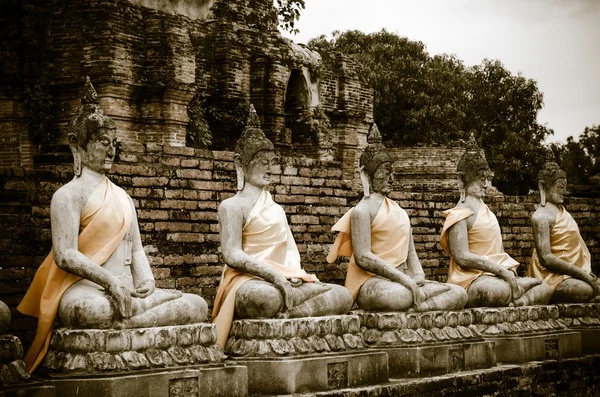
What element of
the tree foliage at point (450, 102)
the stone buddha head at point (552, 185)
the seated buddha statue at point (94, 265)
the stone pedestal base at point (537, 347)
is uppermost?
the tree foliage at point (450, 102)

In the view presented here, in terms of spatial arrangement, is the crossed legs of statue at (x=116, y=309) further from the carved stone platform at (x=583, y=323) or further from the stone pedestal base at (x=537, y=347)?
the carved stone platform at (x=583, y=323)

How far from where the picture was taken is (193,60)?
1327 centimetres

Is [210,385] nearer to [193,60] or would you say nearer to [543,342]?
[543,342]

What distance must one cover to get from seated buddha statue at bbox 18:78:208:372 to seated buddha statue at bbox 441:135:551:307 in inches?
135

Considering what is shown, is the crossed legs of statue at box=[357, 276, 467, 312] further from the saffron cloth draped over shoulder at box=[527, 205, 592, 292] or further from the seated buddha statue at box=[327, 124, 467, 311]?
the saffron cloth draped over shoulder at box=[527, 205, 592, 292]

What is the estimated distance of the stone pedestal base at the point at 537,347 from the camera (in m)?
9.71

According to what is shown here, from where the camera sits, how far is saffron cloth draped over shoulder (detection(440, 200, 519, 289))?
32.3ft

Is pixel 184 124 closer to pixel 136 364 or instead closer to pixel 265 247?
pixel 265 247

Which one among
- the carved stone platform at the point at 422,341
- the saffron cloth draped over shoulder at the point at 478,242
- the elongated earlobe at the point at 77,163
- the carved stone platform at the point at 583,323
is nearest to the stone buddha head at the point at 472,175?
the saffron cloth draped over shoulder at the point at 478,242

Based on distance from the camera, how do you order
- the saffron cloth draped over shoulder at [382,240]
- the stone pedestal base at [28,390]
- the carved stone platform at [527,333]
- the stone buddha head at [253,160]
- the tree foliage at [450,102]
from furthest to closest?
the tree foliage at [450,102] < the carved stone platform at [527,333] < the saffron cloth draped over shoulder at [382,240] < the stone buddha head at [253,160] < the stone pedestal base at [28,390]

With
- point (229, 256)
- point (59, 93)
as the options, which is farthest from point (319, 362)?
point (59, 93)

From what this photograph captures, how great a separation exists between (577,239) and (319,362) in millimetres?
4499

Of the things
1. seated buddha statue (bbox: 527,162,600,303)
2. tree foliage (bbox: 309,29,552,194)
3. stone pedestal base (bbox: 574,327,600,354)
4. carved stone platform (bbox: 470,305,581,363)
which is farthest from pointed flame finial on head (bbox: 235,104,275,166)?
tree foliage (bbox: 309,29,552,194)

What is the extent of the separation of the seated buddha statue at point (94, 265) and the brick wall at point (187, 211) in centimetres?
161
